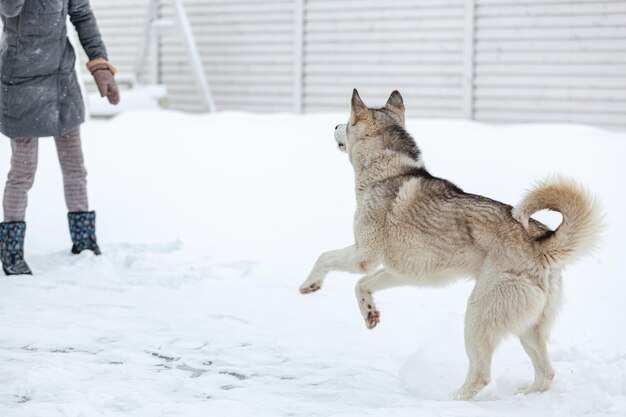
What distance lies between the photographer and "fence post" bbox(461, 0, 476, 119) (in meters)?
11.0

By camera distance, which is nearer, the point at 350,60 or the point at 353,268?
the point at 353,268

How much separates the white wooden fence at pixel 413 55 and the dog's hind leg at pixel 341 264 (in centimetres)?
716

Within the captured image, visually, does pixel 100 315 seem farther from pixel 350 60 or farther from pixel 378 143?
pixel 350 60

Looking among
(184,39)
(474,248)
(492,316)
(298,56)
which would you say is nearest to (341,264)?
(474,248)

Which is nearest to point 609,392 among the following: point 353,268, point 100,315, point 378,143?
point 353,268

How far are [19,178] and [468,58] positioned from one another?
6.94 m

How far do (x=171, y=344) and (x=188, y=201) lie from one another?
3.33 meters

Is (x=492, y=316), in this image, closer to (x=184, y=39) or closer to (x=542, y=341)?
(x=542, y=341)

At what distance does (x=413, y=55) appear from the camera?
37.8 feet

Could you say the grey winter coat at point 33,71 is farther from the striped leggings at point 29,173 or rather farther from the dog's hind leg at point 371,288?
the dog's hind leg at point 371,288

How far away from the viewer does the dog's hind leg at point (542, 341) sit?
3.35 metres

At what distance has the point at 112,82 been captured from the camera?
19.2 ft

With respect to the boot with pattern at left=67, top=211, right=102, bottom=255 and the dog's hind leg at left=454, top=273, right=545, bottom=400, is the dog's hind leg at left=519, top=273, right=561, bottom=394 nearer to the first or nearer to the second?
the dog's hind leg at left=454, top=273, right=545, bottom=400

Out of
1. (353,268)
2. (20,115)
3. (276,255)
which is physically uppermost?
(20,115)
